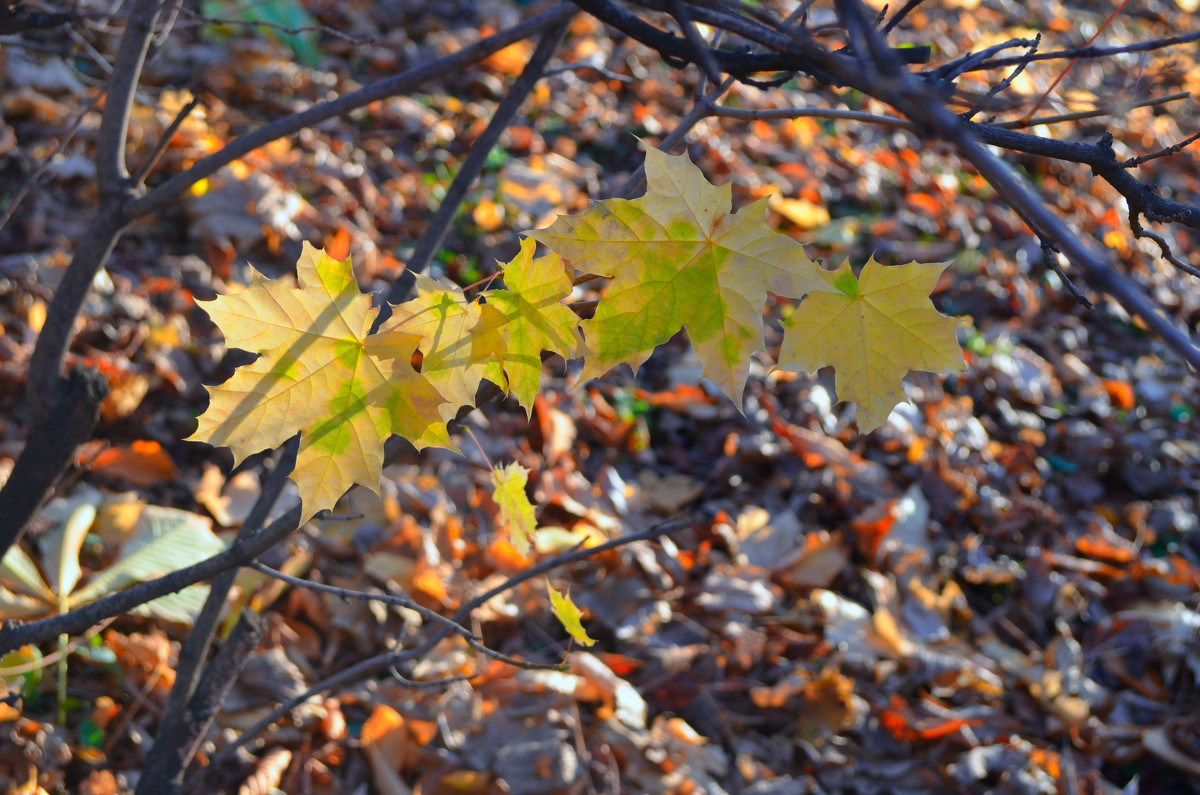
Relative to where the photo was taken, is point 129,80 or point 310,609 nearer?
point 129,80

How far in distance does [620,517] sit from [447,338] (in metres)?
1.82

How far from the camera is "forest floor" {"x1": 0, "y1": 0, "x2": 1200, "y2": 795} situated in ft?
6.02

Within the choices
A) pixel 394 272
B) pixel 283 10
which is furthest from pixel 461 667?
pixel 283 10

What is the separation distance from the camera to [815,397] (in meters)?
3.11

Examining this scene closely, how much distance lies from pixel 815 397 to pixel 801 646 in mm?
1082

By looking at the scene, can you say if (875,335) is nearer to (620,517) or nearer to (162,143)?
(162,143)

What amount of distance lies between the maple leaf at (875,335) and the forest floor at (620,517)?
15.7 inches

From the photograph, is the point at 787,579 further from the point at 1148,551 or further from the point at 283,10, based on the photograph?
the point at 283,10

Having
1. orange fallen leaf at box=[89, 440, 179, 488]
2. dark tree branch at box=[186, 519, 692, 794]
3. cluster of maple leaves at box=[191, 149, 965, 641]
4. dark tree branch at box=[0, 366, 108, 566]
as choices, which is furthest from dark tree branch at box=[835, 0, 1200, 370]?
orange fallen leaf at box=[89, 440, 179, 488]

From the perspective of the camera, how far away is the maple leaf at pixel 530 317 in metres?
0.80

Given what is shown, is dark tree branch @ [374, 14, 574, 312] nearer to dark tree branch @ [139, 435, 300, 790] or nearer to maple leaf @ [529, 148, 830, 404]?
dark tree branch @ [139, 435, 300, 790]

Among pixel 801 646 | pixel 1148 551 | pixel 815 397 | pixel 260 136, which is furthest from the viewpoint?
pixel 815 397

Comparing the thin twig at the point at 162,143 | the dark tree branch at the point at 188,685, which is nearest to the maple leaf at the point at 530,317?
the dark tree branch at the point at 188,685

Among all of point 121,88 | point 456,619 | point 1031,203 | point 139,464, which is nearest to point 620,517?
point 139,464
